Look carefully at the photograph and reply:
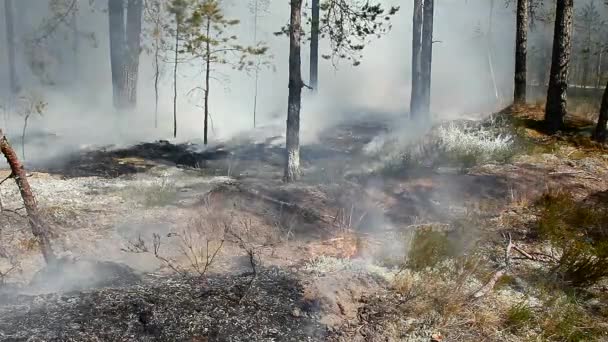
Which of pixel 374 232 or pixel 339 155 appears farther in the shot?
pixel 339 155

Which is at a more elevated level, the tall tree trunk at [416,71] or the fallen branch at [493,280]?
the tall tree trunk at [416,71]

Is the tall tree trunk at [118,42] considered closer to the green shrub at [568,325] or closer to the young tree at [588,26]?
the green shrub at [568,325]

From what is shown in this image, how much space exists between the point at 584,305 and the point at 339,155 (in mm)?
9839

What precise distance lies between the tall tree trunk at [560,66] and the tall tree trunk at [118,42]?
13.6m

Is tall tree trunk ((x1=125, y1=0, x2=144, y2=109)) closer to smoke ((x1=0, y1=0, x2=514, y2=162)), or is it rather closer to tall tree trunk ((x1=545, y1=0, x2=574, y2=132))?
smoke ((x1=0, y1=0, x2=514, y2=162))

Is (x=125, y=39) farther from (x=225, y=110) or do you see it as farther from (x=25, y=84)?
(x=25, y=84)

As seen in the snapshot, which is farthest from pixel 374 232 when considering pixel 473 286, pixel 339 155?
pixel 339 155

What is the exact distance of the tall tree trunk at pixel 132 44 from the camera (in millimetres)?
17741

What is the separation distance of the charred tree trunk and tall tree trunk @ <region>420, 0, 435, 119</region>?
14.2 m

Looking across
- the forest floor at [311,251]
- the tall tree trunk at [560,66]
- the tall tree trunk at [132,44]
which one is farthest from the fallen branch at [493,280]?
the tall tree trunk at [132,44]

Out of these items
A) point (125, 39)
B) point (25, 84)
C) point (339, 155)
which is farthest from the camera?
point (25, 84)

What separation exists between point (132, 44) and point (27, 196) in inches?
534

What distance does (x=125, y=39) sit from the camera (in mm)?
18250

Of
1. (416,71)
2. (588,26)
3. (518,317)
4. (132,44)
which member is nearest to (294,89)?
(518,317)
